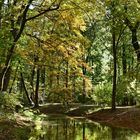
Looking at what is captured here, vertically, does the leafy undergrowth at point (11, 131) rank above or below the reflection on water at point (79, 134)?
above

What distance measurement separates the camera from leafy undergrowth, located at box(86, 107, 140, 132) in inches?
1045

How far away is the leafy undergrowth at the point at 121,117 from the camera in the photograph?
26553 millimetres

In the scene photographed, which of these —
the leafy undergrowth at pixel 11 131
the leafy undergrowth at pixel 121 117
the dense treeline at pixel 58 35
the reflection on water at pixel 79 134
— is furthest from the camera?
the leafy undergrowth at pixel 121 117

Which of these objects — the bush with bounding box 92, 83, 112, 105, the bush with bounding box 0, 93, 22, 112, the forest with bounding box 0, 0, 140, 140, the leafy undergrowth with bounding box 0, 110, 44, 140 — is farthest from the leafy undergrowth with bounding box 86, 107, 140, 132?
the bush with bounding box 0, 93, 22, 112

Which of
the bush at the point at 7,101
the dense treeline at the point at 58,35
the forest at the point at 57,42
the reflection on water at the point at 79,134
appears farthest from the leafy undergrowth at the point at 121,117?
the bush at the point at 7,101

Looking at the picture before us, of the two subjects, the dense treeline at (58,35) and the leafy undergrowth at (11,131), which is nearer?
the leafy undergrowth at (11,131)

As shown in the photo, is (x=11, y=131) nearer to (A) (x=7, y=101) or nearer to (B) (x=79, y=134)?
(A) (x=7, y=101)

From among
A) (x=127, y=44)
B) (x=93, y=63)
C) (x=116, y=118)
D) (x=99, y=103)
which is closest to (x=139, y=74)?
(x=116, y=118)

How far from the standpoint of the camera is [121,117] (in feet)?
95.6

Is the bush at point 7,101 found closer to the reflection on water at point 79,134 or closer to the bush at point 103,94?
the reflection on water at point 79,134

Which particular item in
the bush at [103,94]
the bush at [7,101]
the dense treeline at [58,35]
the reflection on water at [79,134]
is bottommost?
the reflection on water at [79,134]

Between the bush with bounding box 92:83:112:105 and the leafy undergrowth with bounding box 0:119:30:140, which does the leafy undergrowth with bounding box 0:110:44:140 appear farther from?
the bush with bounding box 92:83:112:105

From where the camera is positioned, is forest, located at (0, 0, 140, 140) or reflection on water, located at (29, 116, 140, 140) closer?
reflection on water, located at (29, 116, 140, 140)

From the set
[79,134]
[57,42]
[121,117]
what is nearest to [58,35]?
[57,42]
